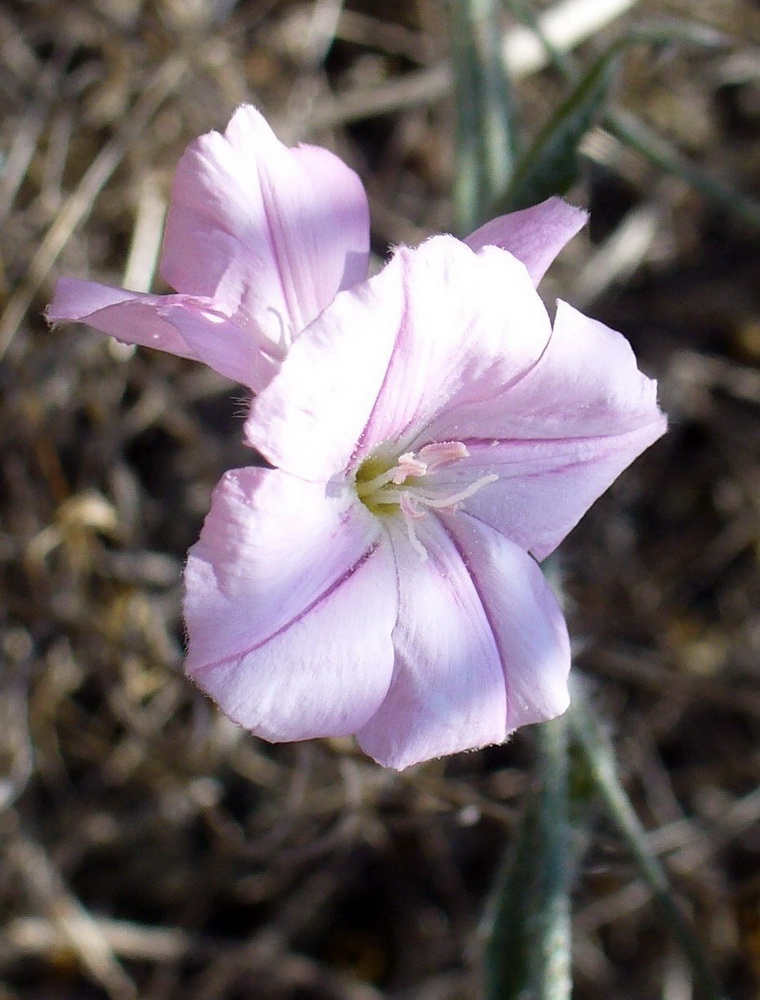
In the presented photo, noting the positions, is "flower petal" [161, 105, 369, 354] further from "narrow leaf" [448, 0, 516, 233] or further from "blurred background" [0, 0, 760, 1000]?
"blurred background" [0, 0, 760, 1000]

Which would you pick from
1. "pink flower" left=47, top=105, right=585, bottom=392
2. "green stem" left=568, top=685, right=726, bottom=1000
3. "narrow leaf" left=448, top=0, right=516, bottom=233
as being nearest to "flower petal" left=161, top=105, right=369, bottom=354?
"pink flower" left=47, top=105, right=585, bottom=392

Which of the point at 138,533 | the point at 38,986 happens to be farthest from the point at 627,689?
the point at 38,986

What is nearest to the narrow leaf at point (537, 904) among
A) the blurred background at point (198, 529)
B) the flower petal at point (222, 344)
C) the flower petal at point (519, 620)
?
the blurred background at point (198, 529)

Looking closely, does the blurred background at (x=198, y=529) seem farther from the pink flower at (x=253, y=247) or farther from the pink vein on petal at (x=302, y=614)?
the pink flower at (x=253, y=247)

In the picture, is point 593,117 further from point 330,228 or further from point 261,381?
point 261,381

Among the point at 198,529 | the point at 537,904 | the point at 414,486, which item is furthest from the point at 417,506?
the point at 198,529

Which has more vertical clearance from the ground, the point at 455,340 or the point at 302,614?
the point at 455,340

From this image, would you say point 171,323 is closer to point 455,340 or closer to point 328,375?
point 328,375
